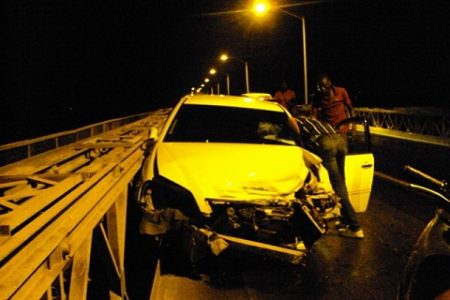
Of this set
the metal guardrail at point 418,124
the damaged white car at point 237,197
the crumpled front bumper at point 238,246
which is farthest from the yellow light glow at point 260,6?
the crumpled front bumper at point 238,246

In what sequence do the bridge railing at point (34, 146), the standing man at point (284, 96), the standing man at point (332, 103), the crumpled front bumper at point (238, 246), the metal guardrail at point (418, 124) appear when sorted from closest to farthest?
the crumpled front bumper at point (238, 246) → the standing man at point (332, 103) → the bridge railing at point (34, 146) → the standing man at point (284, 96) → the metal guardrail at point (418, 124)

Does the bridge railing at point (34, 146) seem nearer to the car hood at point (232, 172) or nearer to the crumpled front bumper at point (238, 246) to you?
the car hood at point (232, 172)

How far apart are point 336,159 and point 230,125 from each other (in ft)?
4.79

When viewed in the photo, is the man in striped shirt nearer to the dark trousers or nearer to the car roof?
the dark trousers

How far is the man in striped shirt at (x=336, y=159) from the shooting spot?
23.8ft

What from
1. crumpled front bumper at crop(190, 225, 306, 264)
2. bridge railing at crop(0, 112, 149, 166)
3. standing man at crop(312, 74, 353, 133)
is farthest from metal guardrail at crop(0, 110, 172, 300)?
standing man at crop(312, 74, 353, 133)

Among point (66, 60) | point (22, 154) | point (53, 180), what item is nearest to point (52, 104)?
point (66, 60)

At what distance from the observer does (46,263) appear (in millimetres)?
2830

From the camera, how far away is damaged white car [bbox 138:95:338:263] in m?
5.72

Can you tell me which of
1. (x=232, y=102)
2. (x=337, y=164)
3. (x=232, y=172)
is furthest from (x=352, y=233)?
(x=232, y=102)

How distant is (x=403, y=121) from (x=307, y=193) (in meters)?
18.9

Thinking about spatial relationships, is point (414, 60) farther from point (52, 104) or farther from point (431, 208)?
point (431, 208)

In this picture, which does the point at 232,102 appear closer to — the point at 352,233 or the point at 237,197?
the point at 352,233

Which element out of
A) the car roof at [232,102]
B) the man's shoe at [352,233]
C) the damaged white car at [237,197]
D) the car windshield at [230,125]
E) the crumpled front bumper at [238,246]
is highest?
the car roof at [232,102]
